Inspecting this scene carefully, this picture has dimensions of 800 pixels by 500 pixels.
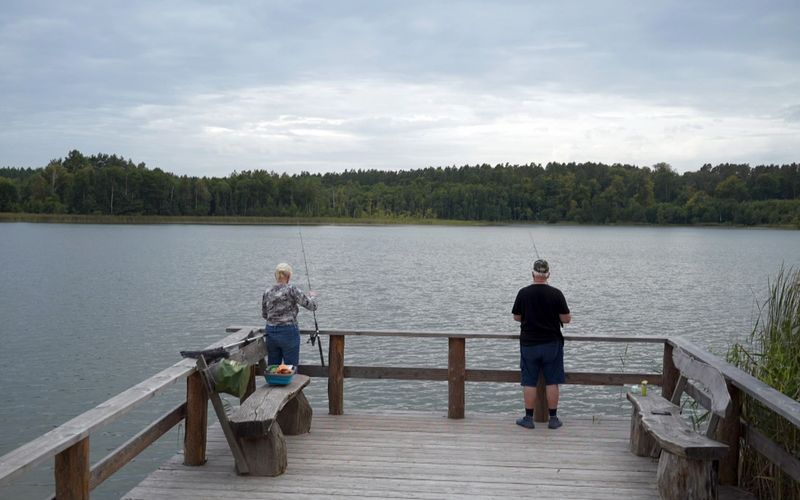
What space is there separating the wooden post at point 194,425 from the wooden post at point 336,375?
5.44 ft

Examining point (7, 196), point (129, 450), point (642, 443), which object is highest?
point (7, 196)

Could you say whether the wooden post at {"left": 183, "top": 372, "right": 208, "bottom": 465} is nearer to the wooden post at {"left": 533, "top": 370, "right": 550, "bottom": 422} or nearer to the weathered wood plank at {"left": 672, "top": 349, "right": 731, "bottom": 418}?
the wooden post at {"left": 533, "top": 370, "right": 550, "bottom": 422}

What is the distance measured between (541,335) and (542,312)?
8.3 inches

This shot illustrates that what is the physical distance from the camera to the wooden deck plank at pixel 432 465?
5.10m

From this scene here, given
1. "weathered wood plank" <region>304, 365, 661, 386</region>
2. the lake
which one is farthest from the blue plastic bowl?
the lake

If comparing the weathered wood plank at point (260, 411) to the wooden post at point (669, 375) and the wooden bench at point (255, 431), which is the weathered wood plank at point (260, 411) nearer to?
the wooden bench at point (255, 431)

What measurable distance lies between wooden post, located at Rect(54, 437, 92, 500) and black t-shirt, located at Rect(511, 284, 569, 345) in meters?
3.82

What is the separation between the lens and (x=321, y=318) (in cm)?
2202

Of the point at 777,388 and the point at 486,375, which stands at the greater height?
the point at 777,388

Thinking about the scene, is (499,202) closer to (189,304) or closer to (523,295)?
(189,304)

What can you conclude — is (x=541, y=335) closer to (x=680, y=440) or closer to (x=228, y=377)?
(x=680, y=440)

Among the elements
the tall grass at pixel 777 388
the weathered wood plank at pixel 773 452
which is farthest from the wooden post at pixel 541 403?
the weathered wood plank at pixel 773 452

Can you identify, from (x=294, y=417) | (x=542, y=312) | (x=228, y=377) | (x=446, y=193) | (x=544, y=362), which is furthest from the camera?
(x=446, y=193)

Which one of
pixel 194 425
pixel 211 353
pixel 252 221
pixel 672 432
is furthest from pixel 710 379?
pixel 252 221
